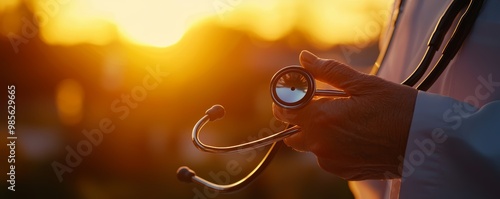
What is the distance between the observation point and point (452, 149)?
1.41 metres

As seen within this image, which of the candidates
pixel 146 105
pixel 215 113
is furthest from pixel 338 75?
pixel 146 105

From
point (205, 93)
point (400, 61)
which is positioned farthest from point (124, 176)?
point (400, 61)

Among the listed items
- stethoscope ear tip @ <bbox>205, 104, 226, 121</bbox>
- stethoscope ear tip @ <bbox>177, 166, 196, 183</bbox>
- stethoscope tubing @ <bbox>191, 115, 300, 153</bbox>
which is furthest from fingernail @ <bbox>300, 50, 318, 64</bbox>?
stethoscope ear tip @ <bbox>177, 166, 196, 183</bbox>

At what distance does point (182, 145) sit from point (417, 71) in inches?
465

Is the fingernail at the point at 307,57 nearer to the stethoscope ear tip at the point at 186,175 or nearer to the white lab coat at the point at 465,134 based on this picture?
the white lab coat at the point at 465,134

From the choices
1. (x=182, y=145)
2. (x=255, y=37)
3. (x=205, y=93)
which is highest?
(x=255, y=37)

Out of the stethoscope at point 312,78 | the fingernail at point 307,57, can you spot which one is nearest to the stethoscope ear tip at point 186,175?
the stethoscope at point 312,78

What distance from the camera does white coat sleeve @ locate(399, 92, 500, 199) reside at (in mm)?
1376

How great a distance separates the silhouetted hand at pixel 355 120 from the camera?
4.73 feet

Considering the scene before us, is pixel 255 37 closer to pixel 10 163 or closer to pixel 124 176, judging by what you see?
pixel 124 176

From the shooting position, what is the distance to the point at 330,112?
1.48 meters

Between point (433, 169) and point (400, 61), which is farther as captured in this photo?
point (400, 61)

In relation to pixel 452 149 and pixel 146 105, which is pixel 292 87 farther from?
pixel 146 105

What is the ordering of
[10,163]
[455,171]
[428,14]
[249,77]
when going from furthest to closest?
[249,77] < [10,163] < [428,14] < [455,171]
